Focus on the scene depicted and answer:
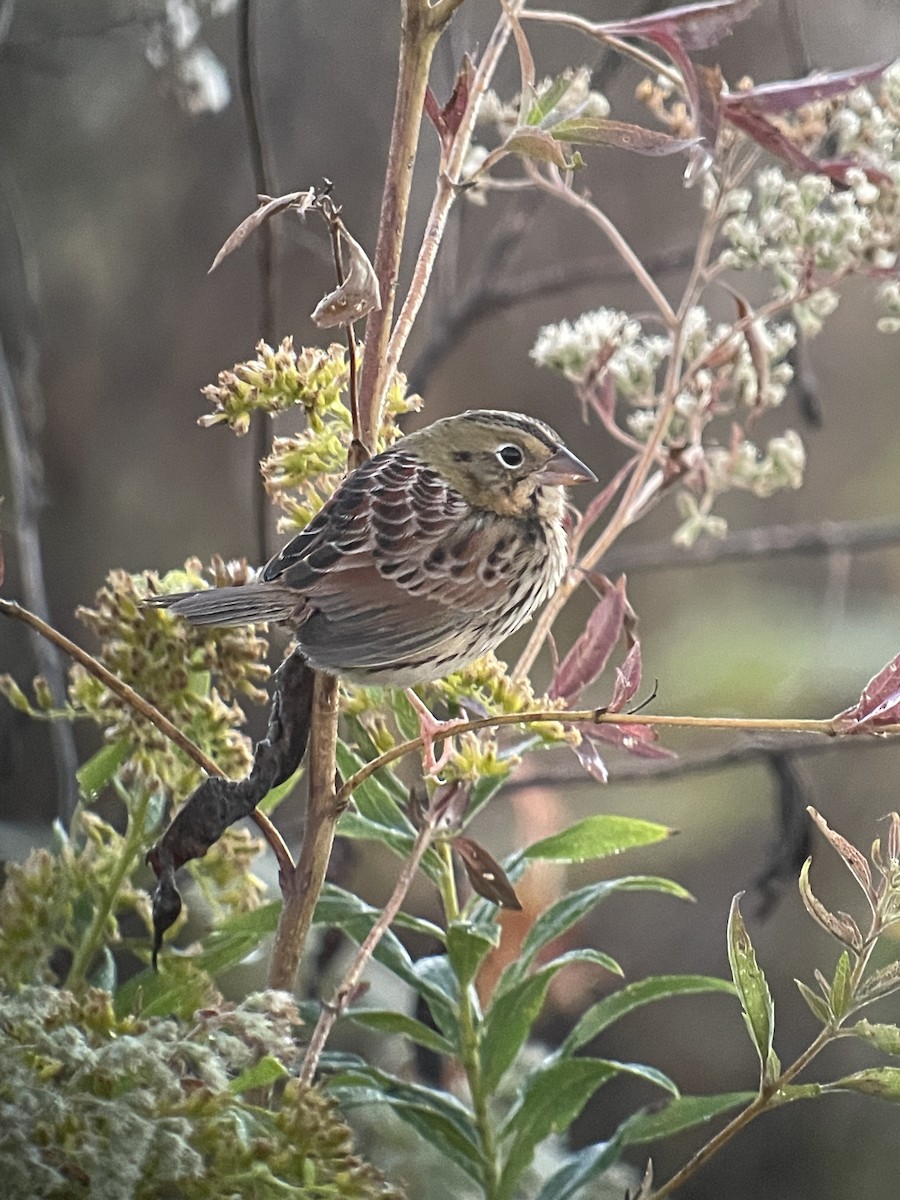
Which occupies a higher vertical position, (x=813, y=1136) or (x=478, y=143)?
(x=478, y=143)

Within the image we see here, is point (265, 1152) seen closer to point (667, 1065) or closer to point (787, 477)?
point (787, 477)

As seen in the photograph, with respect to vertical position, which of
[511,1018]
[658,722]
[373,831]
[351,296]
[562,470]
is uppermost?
[351,296]

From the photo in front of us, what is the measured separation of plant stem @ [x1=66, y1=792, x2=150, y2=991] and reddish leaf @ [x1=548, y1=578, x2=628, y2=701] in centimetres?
28

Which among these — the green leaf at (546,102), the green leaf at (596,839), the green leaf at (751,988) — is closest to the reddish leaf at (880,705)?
the green leaf at (751,988)

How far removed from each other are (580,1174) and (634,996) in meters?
0.12

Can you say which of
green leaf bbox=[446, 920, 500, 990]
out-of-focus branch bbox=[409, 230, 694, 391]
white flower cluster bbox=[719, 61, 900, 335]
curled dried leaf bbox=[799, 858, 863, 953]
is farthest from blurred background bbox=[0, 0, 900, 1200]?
curled dried leaf bbox=[799, 858, 863, 953]

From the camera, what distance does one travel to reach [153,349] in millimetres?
1282

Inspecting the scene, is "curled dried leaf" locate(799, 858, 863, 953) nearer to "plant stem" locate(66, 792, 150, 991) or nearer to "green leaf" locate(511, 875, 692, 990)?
"green leaf" locate(511, 875, 692, 990)

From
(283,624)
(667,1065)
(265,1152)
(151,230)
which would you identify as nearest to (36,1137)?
(265,1152)

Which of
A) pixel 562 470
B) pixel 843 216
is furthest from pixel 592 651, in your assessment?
pixel 843 216

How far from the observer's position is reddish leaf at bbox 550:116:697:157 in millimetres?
682

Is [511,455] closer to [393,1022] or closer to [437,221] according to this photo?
[437,221]

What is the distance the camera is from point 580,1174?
85 centimetres

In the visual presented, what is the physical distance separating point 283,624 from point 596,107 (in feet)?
1.39
